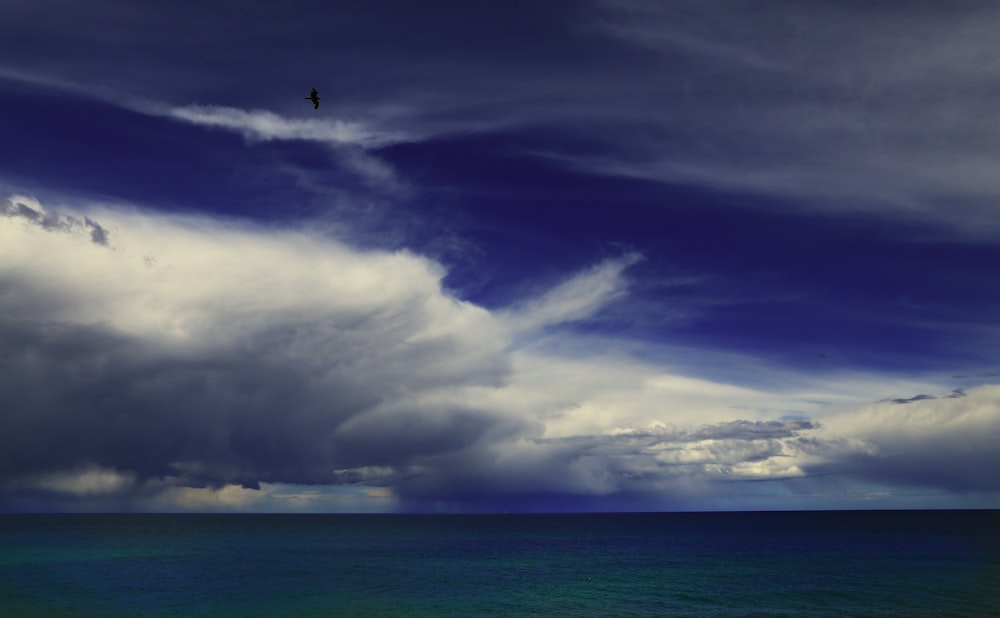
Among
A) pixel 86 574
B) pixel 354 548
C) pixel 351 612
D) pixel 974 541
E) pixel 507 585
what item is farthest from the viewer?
pixel 974 541

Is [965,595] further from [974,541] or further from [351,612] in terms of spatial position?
[974,541]

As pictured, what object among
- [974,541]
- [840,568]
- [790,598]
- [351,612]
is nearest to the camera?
[351,612]

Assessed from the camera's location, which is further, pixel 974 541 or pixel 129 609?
pixel 974 541

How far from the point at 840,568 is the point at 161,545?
149152 mm

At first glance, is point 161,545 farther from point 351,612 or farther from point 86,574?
point 351,612

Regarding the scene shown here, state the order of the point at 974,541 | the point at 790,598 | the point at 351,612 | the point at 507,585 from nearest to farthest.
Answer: the point at 351,612, the point at 790,598, the point at 507,585, the point at 974,541

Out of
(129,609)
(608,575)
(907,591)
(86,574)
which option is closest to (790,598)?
(907,591)

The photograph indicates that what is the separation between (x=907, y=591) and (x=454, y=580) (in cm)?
5863

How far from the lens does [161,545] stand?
159250 mm

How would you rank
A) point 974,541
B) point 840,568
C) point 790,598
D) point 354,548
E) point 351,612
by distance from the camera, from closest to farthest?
point 351,612 → point 790,598 → point 840,568 → point 354,548 → point 974,541

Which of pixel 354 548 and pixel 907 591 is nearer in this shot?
pixel 907 591

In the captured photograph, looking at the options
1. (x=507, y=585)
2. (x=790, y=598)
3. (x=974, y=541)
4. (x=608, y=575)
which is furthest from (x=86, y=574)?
(x=974, y=541)

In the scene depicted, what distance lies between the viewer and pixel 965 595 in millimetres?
76125

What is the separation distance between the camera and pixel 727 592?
265 ft
